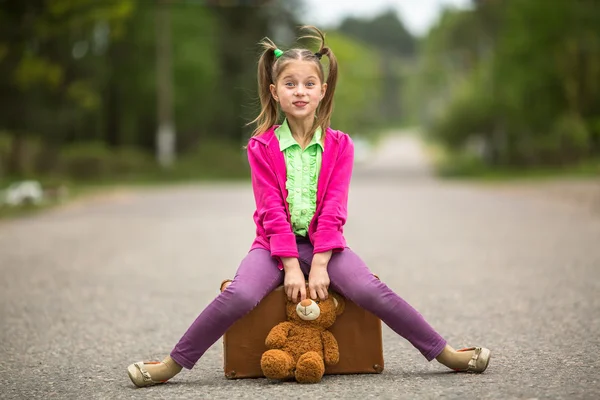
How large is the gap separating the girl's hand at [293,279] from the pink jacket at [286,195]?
41 millimetres

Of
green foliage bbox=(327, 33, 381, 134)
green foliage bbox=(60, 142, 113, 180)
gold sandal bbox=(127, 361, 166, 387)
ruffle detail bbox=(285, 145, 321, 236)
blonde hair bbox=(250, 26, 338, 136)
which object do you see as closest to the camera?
gold sandal bbox=(127, 361, 166, 387)

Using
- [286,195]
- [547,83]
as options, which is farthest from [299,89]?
[547,83]

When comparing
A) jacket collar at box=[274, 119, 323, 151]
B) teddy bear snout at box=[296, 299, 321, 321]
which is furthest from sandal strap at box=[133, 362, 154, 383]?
jacket collar at box=[274, 119, 323, 151]

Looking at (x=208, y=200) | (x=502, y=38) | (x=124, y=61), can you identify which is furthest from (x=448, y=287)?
(x=124, y=61)

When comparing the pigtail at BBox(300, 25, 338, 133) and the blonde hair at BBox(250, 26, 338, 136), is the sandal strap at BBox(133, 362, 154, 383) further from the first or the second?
the pigtail at BBox(300, 25, 338, 133)

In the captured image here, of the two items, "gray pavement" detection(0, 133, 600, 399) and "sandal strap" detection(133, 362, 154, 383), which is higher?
"sandal strap" detection(133, 362, 154, 383)

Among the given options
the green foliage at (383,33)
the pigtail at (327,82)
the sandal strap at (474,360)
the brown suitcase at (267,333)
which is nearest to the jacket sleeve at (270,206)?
the brown suitcase at (267,333)

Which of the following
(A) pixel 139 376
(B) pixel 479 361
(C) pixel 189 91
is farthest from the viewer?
(C) pixel 189 91

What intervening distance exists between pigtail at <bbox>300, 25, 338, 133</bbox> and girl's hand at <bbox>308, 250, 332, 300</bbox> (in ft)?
2.21

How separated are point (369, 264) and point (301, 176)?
521 centimetres

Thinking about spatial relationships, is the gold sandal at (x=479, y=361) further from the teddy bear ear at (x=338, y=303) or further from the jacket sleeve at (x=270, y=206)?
the jacket sleeve at (x=270, y=206)

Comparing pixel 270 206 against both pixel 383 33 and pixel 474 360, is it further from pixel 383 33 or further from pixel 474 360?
pixel 383 33

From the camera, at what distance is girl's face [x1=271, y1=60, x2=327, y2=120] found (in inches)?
188

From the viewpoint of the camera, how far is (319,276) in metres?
4.55
